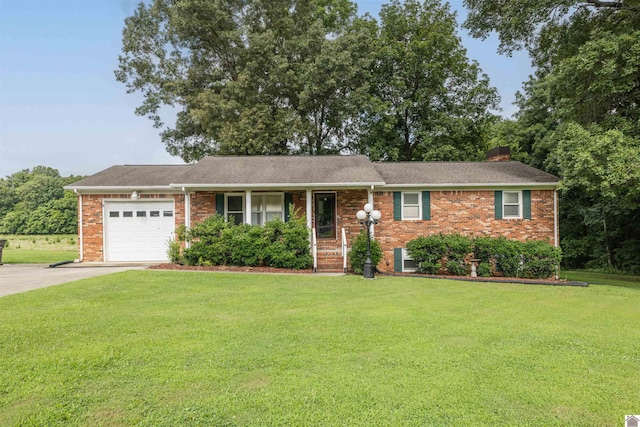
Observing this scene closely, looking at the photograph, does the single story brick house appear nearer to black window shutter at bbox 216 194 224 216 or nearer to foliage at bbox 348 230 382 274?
black window shutter at bbox 216 194 224 216

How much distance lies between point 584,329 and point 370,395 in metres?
4.19

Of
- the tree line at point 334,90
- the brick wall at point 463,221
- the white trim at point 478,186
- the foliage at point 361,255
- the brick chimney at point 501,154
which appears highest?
the tree line at point 334,90

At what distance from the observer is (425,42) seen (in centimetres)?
2108

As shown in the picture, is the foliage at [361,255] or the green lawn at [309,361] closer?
the green lawn at [309,361]

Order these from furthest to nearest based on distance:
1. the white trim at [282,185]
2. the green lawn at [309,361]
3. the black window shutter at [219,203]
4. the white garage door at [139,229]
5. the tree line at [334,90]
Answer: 1. the tree line at [334,90]
2. the white garage door at [139,229]
3. the black window shutter at [219,203]
4. the white trim at [282,185]
5. the green lawn at [309,361]

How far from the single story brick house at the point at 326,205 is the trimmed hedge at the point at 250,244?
0.84m

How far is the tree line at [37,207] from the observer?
3516cm

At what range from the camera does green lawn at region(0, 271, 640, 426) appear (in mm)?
3045

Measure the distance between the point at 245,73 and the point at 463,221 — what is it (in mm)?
13564

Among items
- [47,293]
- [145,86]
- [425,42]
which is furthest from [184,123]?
[47,293]

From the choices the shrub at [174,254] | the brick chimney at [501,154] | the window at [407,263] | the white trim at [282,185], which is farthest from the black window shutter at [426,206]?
the shrub at [174,254]

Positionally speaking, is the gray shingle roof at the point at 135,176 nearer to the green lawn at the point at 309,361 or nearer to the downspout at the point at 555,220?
the green lawn at the point at 309,361

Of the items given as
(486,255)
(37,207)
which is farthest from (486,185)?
(37,207)

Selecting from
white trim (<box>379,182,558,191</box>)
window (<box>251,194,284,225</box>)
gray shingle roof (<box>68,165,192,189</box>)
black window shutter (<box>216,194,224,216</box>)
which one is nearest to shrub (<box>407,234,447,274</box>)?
white trim (<box>379,182,558,191</box>)
